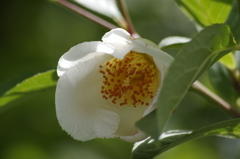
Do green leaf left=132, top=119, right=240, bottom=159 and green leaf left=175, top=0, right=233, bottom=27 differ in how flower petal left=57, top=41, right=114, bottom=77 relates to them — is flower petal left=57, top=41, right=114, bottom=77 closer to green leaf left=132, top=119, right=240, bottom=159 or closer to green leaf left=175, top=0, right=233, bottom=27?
green leaf left=132, top=119, right=240, bottom=159

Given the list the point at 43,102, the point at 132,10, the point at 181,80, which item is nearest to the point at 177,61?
the point at 181,80

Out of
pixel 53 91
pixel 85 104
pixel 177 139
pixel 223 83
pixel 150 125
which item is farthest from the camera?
pixel 53 91

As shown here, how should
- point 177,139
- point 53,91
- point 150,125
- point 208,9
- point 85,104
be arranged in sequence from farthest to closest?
point 53,91 → point 208,9 → point 85,104 → point 177,139 → point 150,125

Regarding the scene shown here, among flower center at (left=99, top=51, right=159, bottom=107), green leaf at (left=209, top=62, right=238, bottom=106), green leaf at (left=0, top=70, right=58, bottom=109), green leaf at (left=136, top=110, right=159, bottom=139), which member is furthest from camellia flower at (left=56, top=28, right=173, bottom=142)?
green leaf at (left=209, top=62, right=238, bottom=106)

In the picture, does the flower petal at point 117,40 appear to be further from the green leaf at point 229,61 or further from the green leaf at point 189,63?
the green leaf at point 229,61

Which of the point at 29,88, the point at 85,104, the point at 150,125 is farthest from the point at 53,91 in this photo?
the point at 150,125

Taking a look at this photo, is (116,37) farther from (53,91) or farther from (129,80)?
(53,91)
